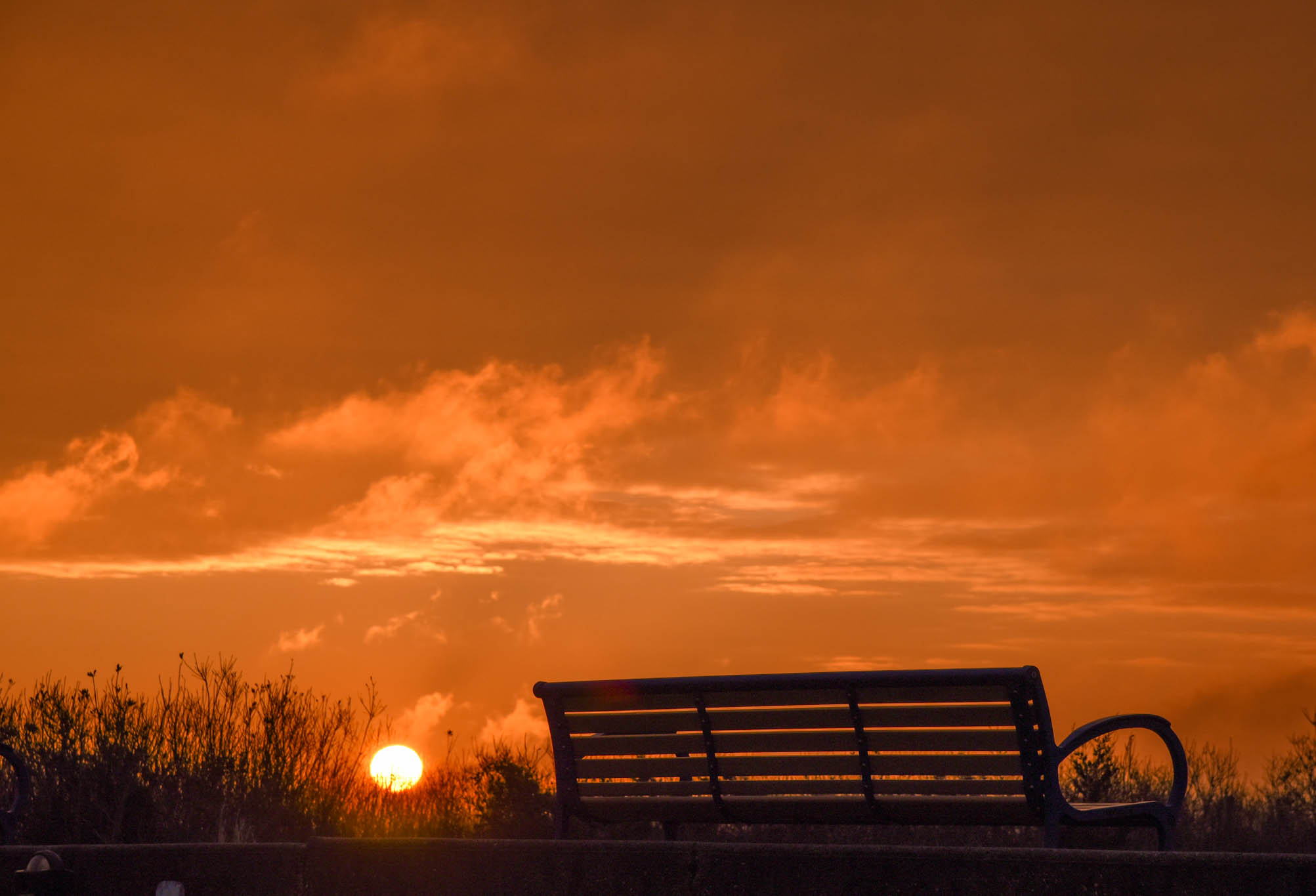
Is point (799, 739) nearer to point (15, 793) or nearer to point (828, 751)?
point (828, 751)

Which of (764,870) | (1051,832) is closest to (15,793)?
(764,870)

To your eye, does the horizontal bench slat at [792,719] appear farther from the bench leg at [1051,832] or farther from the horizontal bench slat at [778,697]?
the bench leg at [1051,832]

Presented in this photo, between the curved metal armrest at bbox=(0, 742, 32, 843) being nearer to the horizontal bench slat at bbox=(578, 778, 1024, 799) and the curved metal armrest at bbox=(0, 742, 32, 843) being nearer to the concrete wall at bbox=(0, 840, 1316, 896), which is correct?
the concrete wall at bbox=(0, 840, 1316, 896)

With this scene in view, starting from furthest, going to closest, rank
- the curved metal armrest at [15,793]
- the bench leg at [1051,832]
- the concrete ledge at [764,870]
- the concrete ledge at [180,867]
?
the curved metal armrest at [15,793] < the concrete ledge at [180,867] < the bench leg at [1051,832] < the concrete ledge at [764,870]

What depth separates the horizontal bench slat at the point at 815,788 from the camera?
5469 mm

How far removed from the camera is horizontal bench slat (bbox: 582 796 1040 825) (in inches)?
214

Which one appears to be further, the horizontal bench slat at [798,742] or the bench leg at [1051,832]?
the horizontal bench slat at [798,742]

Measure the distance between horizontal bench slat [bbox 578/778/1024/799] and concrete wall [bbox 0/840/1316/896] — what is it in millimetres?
780

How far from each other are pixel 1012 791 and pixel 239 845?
124 inches

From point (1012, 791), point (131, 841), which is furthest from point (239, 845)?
point (131, 841)

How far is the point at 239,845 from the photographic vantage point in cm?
577

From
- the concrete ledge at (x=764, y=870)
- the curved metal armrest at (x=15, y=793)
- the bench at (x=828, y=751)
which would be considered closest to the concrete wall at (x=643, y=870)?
the concrete ledge at (x=764, y=870)

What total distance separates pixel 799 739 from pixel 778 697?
196 mm

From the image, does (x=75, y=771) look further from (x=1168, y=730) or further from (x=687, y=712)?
(x=1168, y=730)
